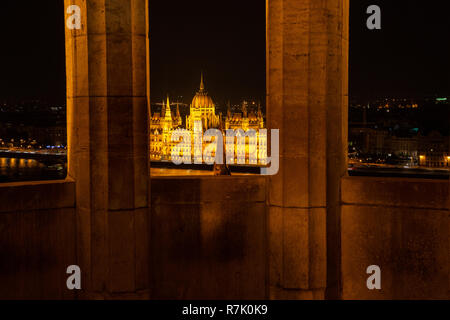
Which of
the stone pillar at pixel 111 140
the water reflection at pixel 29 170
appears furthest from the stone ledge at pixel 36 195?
the water reflection at pixel 29 170

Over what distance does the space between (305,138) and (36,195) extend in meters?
2.72

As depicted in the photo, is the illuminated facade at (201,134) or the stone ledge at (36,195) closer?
Answer: the stone ledge at (36,195)

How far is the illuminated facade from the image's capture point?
8244 centimetres

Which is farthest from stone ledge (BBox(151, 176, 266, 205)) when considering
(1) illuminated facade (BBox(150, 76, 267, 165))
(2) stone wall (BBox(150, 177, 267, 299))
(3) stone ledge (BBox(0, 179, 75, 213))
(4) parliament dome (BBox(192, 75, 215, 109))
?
(4) parliament dome (BBox(192, 75, 215, 109))

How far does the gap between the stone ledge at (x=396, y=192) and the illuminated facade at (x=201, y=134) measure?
69.3 meters

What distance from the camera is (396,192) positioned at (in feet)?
19.2

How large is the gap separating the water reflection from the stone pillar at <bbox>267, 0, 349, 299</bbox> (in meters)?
48.9

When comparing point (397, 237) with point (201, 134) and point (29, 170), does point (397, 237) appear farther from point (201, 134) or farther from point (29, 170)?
point (201, 134)

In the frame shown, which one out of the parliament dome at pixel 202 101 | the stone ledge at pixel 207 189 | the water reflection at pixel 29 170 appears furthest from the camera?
the parliament dome at pixel 202 101

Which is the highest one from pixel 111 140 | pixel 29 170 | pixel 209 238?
pixel 111 140

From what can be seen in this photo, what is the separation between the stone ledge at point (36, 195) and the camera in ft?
18.0

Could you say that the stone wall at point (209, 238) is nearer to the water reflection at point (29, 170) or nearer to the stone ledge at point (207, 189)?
the stone ledge at point (207, 189)

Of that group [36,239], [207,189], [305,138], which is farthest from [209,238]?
[36,239]

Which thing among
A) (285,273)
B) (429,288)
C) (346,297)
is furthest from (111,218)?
(429,288)
